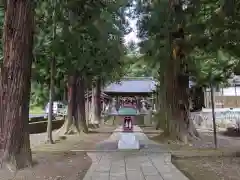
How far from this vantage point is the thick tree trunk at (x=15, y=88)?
7.50 m

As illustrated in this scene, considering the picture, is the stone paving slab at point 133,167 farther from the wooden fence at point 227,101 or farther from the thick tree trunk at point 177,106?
the wooden fence at point 227,101

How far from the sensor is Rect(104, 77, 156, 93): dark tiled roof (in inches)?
1348

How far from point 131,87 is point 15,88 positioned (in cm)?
2771

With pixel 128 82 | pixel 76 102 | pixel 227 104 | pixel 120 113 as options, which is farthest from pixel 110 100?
pixel 120 113

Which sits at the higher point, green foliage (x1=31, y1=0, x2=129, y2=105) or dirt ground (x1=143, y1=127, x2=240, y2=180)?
green foliage (x1=31, y1=0, x2=129, y2=105)

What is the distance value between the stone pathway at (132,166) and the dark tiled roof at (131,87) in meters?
23.5

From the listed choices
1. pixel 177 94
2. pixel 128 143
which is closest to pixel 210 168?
pixel 128 143

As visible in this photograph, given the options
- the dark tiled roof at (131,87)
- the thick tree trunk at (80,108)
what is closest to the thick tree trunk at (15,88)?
the thick tree trunk at (80,108)

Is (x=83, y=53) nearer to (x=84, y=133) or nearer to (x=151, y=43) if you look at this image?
(x=151, y=43)

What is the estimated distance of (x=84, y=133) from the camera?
19.5m

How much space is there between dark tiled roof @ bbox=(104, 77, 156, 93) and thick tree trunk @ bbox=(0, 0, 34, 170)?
84.4 feet

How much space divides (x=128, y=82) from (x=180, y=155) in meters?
26.9

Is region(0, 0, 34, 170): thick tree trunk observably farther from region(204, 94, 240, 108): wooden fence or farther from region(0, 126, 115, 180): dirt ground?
region(204, 94, 240, 108): wooden fence

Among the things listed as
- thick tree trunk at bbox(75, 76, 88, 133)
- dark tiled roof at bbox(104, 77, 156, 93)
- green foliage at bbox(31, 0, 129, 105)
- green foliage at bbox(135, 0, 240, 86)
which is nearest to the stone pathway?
green foliage at bbox(135, 0, 240, 86)
